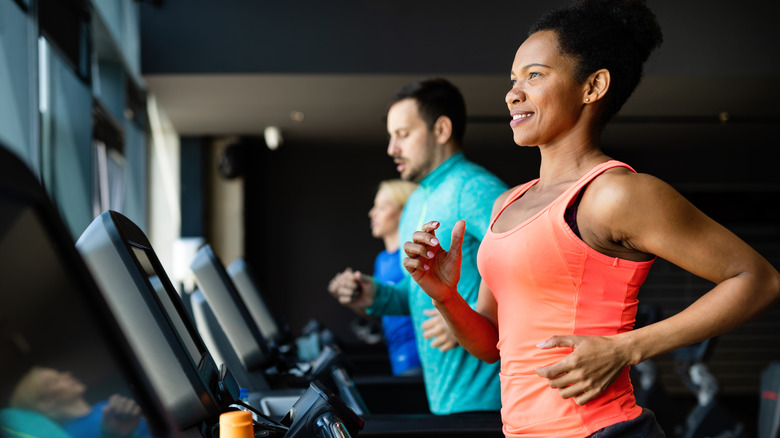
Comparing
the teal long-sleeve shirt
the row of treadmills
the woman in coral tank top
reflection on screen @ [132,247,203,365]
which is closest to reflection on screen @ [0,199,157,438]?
the row of treadmills

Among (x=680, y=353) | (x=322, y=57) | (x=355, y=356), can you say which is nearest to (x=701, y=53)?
(x=680, y=353)

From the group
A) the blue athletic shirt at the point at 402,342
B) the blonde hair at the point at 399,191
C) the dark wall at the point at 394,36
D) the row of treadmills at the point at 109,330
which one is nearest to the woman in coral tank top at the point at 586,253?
the row of treadmills at the point at 109,330

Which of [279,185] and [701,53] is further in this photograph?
[279,185]

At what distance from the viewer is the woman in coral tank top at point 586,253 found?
1.00 meters

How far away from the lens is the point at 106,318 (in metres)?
0.60

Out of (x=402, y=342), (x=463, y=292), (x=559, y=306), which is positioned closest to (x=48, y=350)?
(x=559, y=306)

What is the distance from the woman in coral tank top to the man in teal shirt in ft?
1.93

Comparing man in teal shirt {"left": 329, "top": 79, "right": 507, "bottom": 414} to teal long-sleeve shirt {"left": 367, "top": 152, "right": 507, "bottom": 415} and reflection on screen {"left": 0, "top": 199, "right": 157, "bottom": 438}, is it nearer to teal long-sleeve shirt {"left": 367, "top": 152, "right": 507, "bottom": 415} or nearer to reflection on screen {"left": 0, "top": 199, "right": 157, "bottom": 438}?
teal long-sleeve shirt {"left": 367, "top": 152, "right": 507, "bottom": 415}

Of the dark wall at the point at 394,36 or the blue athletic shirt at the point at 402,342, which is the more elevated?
the dark wall at the point at 394,36

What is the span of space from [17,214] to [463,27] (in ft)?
16.5

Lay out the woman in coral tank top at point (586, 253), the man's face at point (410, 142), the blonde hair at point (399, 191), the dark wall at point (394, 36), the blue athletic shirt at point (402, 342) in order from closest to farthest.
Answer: the woman in coral tank top at point (586, 253) → the man's face at point (410, 142) → the blue athletic shirt at point (402, 342) → the blonde hair at point (399, 191) → the dark wall at point (394, 36)

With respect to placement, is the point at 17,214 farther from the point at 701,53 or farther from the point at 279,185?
the point at 279,185

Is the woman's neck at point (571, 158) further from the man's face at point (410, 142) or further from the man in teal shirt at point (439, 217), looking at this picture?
the man's face at point (410, 142)

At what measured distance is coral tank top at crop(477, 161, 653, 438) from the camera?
1.04 m
